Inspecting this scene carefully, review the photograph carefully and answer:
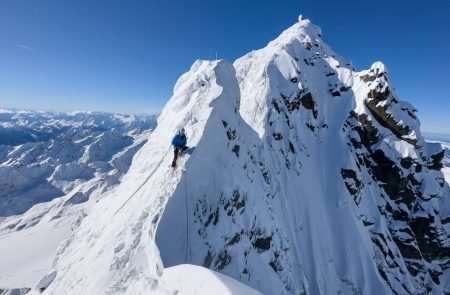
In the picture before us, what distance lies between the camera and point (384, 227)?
46.5 metres

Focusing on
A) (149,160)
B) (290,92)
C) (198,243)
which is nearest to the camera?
(198,243)

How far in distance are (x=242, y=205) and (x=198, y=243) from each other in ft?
17.0

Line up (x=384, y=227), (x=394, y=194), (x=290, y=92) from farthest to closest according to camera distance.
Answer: (x=394, y=194), (x=384, y=227), (x=290, y=92)

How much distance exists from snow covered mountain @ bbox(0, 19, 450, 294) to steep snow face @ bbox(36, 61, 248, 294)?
0.28ft

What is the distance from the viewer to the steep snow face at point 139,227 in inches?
424

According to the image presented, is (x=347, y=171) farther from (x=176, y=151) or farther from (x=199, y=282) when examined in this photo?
(x=199, y=282)

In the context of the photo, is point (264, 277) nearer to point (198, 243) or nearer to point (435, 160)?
point (198, 243)

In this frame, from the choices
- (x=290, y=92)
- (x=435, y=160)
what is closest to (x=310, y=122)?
(x=290, y=92)

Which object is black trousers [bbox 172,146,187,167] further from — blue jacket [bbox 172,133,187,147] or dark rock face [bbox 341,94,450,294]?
dark rock face [bbox 341,94,450,294]

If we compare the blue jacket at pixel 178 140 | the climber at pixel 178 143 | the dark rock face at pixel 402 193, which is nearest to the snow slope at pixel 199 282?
the climber at pixel 178 143

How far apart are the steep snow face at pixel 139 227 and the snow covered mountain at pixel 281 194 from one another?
3.3 inches

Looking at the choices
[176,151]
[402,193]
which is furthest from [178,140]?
[402,193]

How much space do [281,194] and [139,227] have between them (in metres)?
25.4

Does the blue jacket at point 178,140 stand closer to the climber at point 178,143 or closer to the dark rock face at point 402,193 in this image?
the climber at point 178,143
